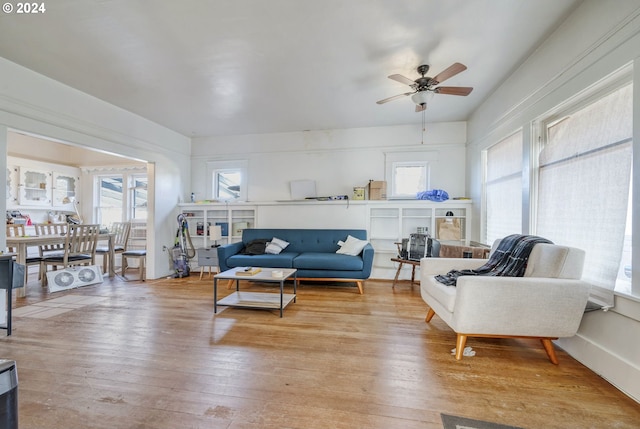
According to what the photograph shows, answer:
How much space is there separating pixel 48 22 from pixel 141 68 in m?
0.73

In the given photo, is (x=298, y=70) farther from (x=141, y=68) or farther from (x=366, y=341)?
(x=366, y=341)

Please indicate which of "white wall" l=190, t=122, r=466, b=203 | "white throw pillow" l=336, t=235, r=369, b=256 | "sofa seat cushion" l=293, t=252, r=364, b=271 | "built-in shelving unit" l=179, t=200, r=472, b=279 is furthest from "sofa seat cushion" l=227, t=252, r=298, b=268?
"white wall" l=190, t=122, r=466, b=203

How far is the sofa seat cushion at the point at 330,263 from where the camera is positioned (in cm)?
388

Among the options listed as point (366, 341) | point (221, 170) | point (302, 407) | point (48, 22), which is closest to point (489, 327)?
point (366, 341)

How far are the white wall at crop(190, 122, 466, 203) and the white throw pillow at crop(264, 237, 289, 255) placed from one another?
3.25 ft

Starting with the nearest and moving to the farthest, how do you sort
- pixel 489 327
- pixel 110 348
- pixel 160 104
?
pixel 489 327
pixel 110 348
pixel 160 104

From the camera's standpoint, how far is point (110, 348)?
7.14 ft

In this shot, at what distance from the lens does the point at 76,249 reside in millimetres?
4301

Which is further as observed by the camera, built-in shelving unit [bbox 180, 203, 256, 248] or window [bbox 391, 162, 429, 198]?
built-in shelving unit [bbox 180, 203, 256, 248]

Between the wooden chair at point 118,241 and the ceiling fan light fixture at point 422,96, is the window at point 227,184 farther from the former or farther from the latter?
the ceiling fan light fixture at point 422,96

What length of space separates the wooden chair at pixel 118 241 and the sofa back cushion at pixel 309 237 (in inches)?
95.6

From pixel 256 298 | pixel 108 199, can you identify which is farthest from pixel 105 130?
pixel 256 298

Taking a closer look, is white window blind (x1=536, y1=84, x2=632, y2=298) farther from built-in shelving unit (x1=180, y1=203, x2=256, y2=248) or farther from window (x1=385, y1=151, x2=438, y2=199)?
built-in shelving unit (x1=180, y1=203, x2=256, y2=248)

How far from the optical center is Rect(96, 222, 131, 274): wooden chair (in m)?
5.01
